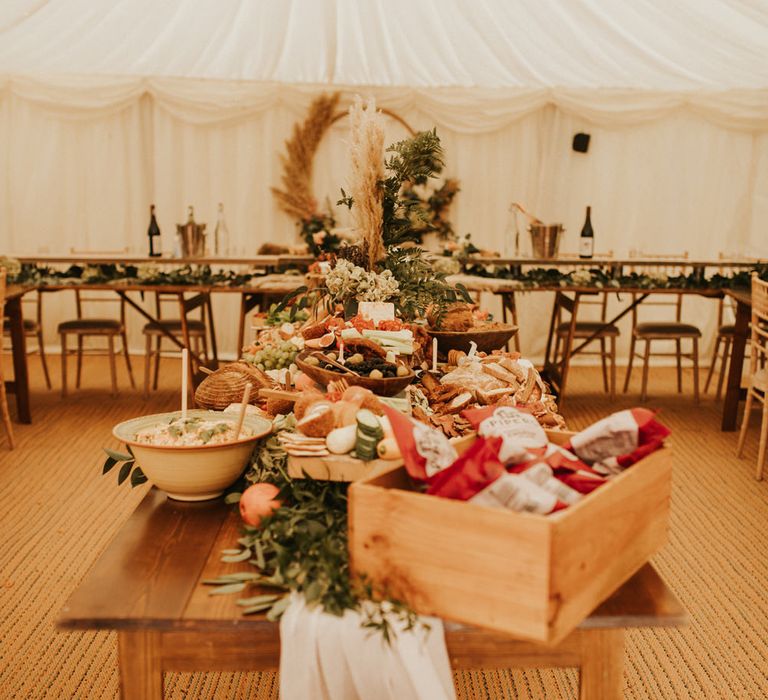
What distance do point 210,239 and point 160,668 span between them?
671cm

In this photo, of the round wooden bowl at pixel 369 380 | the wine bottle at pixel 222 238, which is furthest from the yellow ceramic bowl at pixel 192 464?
the wine bottle at pixel 222 238

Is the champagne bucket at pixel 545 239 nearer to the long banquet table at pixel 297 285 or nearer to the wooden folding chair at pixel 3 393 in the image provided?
the long banquet table at pixel 297 285

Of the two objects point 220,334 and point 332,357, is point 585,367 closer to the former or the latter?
point 220,334

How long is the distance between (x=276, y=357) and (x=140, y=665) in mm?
1562

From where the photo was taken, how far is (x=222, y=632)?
143cm

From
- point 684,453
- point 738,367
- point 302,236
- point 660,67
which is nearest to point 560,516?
point 684,453

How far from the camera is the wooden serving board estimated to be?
1612mm

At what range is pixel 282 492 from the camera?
5.70ft

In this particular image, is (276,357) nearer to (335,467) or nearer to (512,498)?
(335,467)

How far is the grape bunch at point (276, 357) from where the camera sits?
2906 mm

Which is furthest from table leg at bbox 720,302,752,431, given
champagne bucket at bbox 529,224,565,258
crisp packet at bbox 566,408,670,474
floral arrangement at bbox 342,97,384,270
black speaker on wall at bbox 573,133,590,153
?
crisp packet at bbox 566,408,670,474

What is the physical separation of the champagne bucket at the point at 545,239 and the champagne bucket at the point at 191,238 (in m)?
2.26

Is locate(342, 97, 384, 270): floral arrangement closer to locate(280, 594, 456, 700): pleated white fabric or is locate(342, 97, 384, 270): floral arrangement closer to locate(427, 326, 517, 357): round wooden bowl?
locate(427, 326, 517, 357): round wooden bowl

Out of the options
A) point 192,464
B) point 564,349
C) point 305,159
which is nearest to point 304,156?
point 305,159
